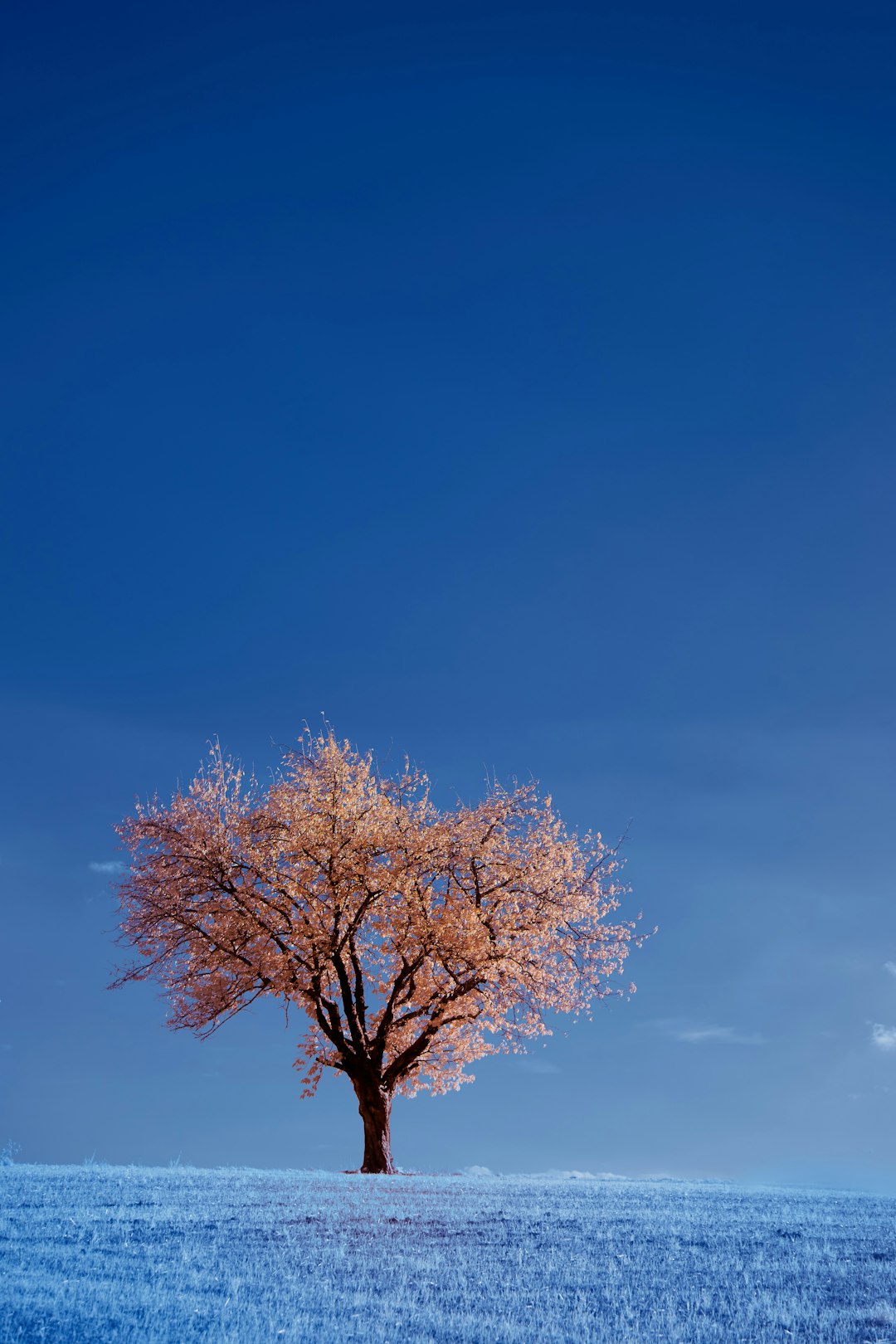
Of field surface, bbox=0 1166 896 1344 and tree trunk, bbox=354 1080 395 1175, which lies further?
tree trunk, bbox=354 1080 395 1175

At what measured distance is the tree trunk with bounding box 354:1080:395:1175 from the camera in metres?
29.4

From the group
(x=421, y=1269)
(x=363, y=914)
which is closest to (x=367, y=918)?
(x=363, y=914)

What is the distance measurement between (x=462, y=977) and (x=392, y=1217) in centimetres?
1742

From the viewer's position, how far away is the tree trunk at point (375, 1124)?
96.4ft

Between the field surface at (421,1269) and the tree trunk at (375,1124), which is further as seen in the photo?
the tree trunk at (375,1124)

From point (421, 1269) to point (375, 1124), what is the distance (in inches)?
844

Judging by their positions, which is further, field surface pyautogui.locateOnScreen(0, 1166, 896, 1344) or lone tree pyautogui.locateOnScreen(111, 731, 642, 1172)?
lone tree pyautogui.locateOnScreen(111, 731, 642, 1172)

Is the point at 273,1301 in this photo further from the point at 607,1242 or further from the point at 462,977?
the point at 462,977

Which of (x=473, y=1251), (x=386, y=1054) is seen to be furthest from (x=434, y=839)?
(x=473, y=1251)

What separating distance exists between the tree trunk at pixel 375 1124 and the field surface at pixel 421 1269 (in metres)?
13.8

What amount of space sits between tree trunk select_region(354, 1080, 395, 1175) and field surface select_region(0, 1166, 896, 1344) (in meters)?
13.8

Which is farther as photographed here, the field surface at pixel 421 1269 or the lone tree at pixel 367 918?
the lone tree at pixel 367 918

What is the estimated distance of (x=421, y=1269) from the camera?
32.0 ft

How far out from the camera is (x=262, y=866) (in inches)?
Result: 1193
